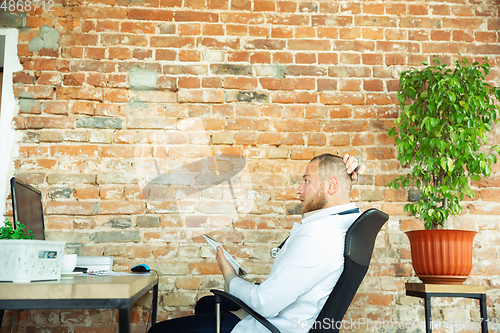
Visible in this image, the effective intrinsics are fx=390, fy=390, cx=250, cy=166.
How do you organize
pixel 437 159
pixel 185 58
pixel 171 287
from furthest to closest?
pixel 185 58, pixel 171 287, pixel 437 159

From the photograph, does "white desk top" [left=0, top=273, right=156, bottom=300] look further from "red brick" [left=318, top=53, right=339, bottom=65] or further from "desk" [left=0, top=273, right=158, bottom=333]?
"red brick" [left=318, top=53, right=339, bottom=65]

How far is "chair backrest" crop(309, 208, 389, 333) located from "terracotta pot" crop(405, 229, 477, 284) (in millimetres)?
848

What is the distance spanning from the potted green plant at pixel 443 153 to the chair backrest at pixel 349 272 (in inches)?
34.8

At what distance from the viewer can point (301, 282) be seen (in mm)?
1485

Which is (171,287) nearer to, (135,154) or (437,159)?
(135,154)

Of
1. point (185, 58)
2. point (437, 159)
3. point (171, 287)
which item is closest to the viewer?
point (437, 159)

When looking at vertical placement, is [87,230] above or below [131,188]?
below

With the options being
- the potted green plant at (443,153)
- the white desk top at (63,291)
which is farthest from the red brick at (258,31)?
the white desk top at (63,291)

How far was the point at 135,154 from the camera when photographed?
2.68 meters

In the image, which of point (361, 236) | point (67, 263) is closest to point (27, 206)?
point (67, 263)

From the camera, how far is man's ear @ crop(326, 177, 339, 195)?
184 cm

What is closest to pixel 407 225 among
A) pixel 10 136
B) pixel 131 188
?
pixel 131 188

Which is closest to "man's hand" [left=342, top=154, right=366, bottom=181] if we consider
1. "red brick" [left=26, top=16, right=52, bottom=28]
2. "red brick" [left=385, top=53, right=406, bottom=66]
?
"red brick" [left=385, top=53, right=406, bottom=66]

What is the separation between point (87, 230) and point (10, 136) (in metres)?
0.82
